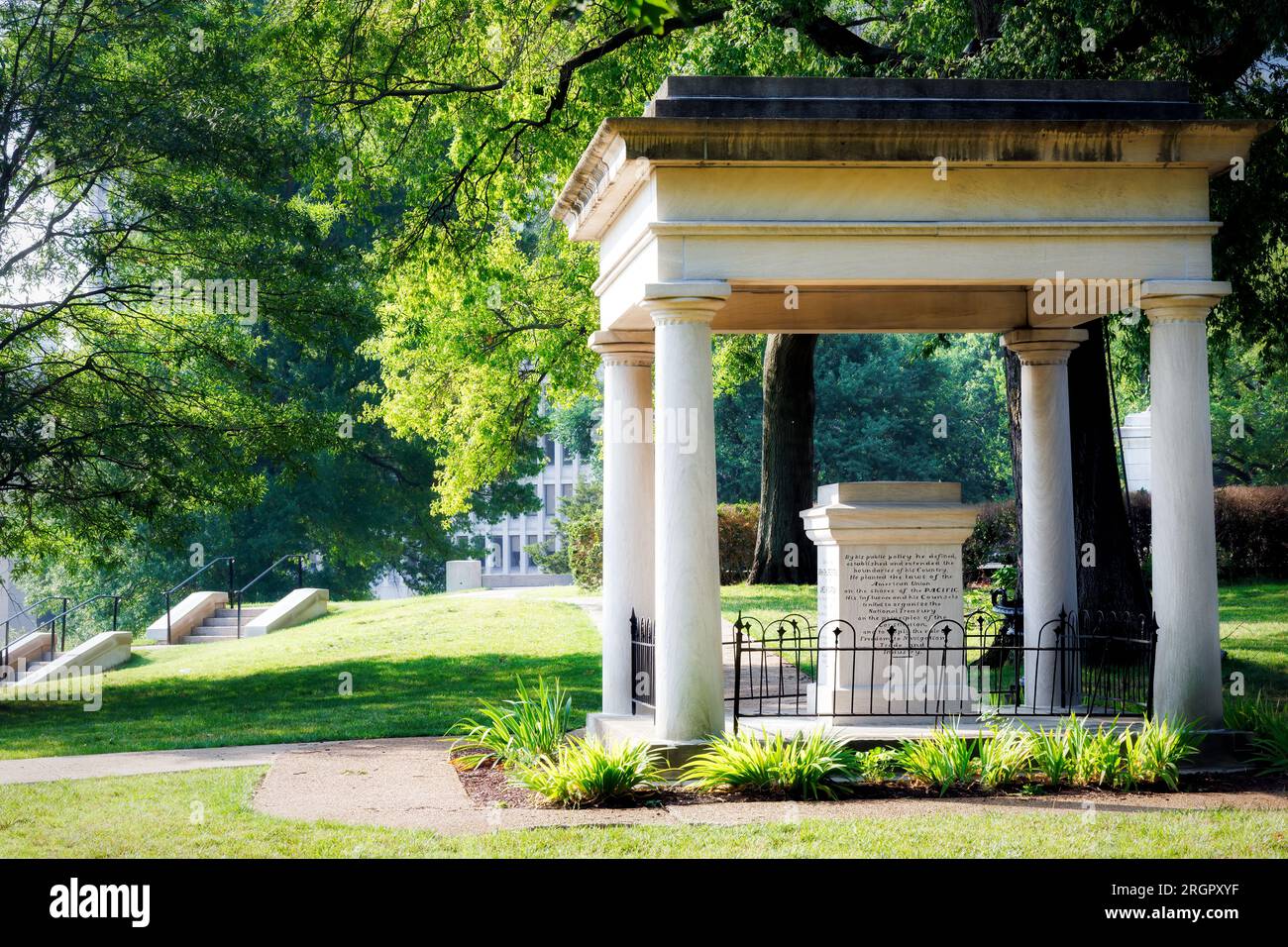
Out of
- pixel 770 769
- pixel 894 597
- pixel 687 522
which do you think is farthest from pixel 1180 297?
pixel 770 769

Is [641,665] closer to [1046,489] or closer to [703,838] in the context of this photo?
[703,838]

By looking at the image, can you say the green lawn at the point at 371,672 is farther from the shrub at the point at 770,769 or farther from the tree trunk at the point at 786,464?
the shrub at the point at 770,769

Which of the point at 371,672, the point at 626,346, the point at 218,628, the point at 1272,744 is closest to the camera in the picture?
the point at 1272,744

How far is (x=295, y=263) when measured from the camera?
2027cm

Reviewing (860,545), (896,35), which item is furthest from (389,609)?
(860,545)

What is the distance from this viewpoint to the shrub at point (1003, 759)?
404 inches

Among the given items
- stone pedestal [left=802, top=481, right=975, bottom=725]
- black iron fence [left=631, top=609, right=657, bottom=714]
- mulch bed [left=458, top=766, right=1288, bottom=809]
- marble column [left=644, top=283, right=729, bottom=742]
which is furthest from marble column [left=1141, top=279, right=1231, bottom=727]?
black iron fence [left=631, top=609, right=657, bottom=714]

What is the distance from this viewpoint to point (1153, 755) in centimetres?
1032

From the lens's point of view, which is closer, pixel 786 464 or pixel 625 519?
pixel 625 519

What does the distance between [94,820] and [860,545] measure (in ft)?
21.2

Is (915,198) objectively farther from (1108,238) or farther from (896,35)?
(896,35)

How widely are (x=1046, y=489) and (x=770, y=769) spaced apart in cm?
499

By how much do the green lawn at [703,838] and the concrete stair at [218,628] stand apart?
67.7ft

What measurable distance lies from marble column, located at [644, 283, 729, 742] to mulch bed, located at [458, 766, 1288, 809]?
0.72 m
